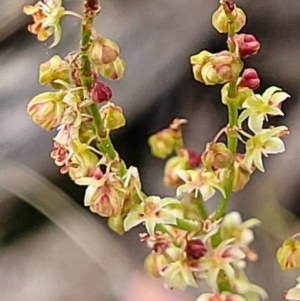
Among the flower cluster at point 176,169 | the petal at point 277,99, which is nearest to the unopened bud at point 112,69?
the flower cluster at point 176,169

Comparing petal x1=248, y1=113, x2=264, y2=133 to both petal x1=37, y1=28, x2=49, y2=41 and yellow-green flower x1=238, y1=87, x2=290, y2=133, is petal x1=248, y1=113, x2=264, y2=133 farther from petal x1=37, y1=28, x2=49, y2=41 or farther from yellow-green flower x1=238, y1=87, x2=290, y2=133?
petal x1=37, y1=28, x2=49, y2=41

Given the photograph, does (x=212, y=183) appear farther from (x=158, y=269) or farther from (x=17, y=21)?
(x=17, y=21)

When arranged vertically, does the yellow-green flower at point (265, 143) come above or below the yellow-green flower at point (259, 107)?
below

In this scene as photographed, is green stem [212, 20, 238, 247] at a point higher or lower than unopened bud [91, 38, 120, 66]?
lower

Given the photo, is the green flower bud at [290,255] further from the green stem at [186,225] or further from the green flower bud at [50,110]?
the green flower bud at [50,110]

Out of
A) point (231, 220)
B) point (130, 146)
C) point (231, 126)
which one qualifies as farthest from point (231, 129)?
point (130, 146)

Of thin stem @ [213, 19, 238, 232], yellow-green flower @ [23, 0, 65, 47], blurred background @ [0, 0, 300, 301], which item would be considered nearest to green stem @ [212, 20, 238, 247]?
thin stem @ [213, 19, 238, 232]

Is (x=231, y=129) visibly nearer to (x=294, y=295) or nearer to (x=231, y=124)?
(x=231, y=124)
